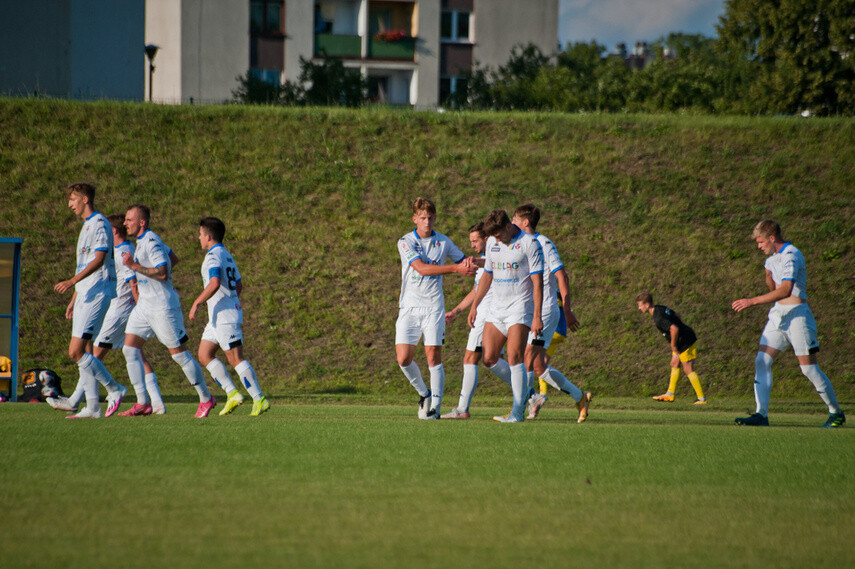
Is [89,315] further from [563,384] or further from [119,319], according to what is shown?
[563,384]

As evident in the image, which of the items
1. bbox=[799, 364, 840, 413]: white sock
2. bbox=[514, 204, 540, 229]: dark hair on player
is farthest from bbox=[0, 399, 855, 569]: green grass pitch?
bbox=[514, 204, 540, 229]: dark hair on player

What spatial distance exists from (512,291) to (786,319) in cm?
336

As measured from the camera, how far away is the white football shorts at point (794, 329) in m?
10.4

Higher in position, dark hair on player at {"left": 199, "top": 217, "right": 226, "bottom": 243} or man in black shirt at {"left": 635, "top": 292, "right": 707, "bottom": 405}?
dark hair on player at {"left": 199, "top": 217, "right": 226, "bottom": 243}

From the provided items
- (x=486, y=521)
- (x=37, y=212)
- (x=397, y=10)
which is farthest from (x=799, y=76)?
(x=486, y=521)

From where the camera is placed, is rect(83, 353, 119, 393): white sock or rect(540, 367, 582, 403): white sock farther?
rect(540, 367, 582, 403): white sock

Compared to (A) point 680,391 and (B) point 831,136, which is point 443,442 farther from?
(B) point 831,136

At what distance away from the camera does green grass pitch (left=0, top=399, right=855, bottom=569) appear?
4.32 meters

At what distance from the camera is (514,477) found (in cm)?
641

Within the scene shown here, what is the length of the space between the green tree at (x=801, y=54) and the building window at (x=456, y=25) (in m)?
15.9

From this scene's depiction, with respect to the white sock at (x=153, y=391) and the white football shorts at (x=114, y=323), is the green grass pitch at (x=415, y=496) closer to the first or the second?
the white sock at (x=153, y=391)

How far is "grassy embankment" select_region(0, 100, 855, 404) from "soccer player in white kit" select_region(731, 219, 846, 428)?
791 centimetres

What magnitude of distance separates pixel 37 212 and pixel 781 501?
19390 millimetres

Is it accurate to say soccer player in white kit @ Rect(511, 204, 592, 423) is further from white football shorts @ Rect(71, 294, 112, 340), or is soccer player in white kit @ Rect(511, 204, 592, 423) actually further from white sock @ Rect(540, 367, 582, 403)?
white football shorts @ Rect(71, 294, 112, 340)
